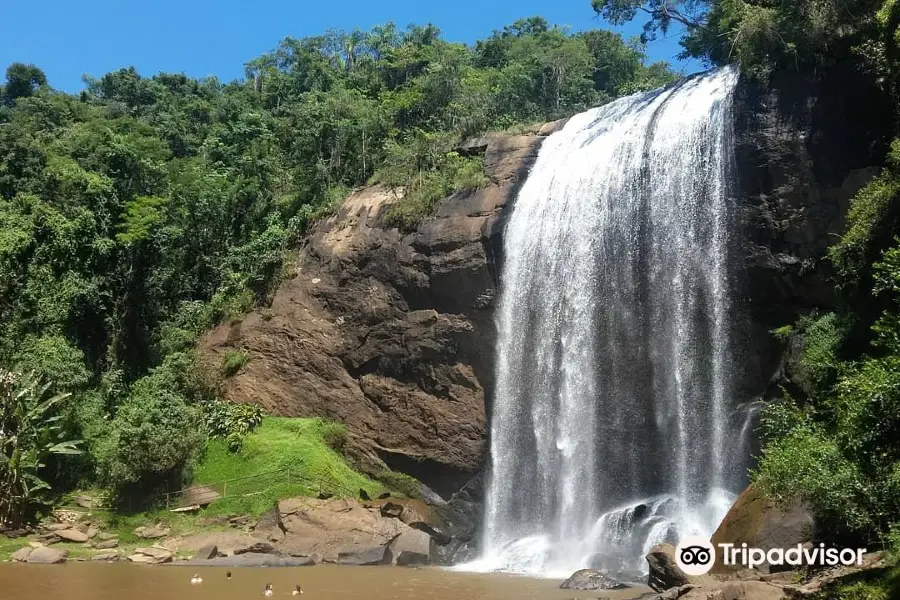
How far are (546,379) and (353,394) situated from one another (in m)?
6.25

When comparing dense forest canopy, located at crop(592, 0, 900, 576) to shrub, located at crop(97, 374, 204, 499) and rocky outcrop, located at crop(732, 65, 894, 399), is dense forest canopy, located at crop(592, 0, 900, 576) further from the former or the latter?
shrub, located at crop(97, 374, 204, 499)

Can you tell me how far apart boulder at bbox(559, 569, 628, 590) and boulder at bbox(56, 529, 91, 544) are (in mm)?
12422

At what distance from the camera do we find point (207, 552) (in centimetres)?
1920

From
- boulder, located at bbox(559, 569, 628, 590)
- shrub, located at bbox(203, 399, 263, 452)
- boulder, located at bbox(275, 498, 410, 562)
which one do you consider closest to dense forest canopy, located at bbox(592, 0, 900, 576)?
boulder, located at bbox(559, 569, 628, 590)

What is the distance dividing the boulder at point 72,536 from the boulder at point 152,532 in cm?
124

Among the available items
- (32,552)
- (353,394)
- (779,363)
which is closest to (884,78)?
(779,363)

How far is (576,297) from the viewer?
Result: 23859 mm

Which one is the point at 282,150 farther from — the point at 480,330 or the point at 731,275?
the point at 731,275

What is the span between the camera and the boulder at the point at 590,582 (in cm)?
1530

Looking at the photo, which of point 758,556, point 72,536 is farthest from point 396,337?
point 758,556

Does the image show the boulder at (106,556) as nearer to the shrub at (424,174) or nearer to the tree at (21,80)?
the shrub at (424,174)

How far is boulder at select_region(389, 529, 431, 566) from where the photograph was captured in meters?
19.8

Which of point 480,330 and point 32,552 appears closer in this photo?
point 32,552

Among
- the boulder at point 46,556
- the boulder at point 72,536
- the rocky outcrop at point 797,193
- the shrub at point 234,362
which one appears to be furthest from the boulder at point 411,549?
the shrub at point 234,362
